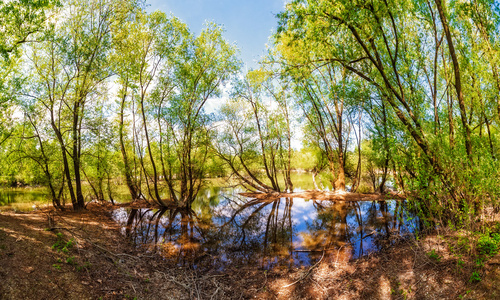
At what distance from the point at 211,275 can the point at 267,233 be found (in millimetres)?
5879

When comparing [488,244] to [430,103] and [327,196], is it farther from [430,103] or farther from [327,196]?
[327,196]

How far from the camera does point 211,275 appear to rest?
812 centimetres

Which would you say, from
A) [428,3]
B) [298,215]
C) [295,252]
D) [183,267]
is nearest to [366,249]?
[295,252]

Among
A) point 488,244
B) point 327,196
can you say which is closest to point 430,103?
point 488,244

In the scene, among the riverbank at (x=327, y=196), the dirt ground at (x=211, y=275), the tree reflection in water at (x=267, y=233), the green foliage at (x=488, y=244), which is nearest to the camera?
the green foliage at (x=488, y=244)

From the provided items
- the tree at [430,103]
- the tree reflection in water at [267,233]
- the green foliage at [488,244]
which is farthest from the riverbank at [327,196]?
the green foliage at [488,244]

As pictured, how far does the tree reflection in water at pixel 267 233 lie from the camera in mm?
9648

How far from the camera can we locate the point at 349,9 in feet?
24.6

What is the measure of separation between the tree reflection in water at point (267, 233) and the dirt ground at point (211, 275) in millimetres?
958

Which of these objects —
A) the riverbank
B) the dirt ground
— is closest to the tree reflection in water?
the dirt ground

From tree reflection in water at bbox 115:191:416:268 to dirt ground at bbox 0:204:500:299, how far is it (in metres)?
0.96

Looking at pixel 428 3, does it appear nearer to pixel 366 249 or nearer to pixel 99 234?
pixel 366 249

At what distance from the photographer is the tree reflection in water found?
9.65 meters

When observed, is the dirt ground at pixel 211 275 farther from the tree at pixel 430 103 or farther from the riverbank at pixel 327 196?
the riverbank at pixel 327 196
